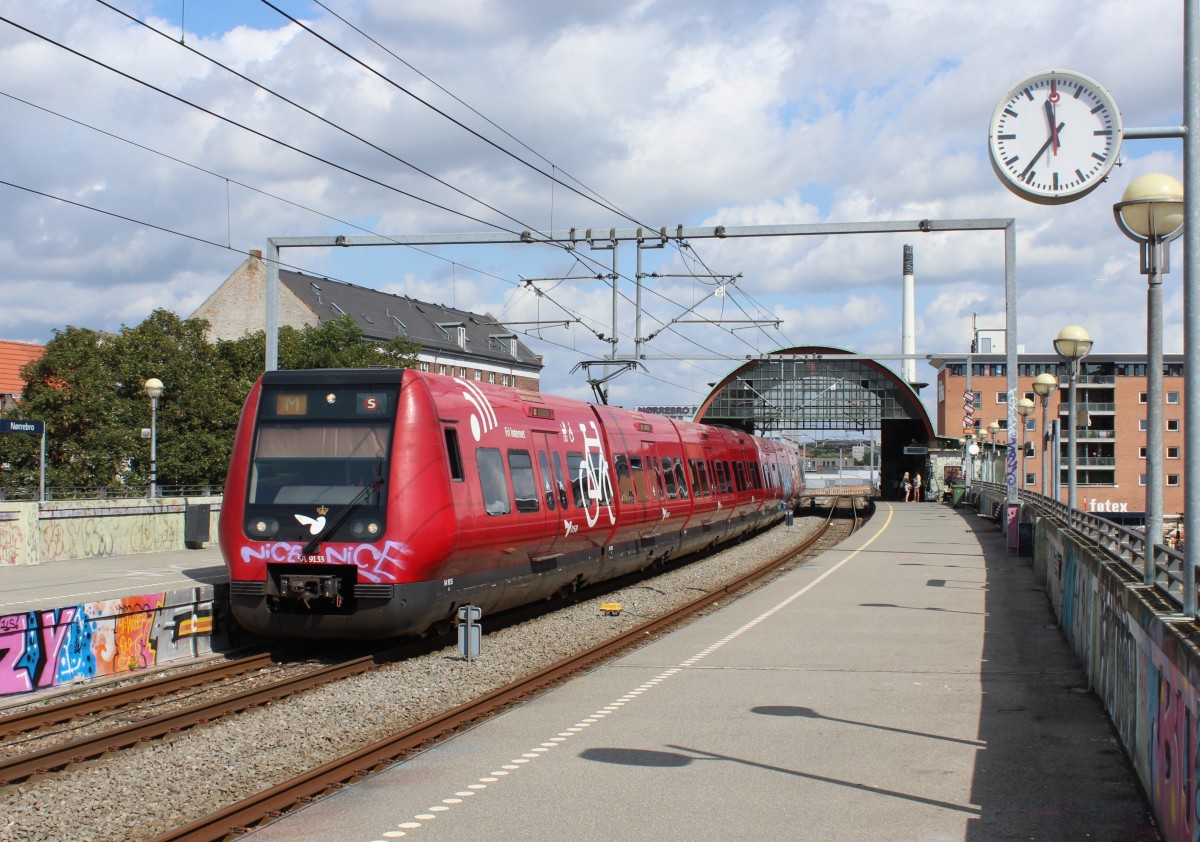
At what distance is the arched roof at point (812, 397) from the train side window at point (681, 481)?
49.4m

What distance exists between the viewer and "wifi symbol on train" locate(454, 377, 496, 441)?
14.6 metres

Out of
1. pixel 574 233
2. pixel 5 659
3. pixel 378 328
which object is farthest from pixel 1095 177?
pixel 378 328

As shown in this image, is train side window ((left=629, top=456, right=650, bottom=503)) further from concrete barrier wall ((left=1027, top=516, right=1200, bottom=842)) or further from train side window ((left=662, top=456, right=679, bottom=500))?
concrete barrier wall ((left=1027, top=516, right=1200, bottom=842))

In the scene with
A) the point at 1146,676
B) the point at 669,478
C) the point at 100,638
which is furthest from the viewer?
the point at 669,478

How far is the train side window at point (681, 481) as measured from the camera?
25469 millimetres

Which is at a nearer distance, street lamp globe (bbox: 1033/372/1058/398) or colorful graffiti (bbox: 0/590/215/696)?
colorful graffiti (bbox: 0/590/215/696)

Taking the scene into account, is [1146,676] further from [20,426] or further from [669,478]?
[20,426]

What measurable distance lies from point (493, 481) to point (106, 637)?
467cm

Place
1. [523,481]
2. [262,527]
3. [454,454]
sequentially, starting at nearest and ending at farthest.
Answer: [262,527], [454,454], [523,481]

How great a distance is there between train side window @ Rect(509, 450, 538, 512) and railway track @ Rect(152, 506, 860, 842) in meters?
2.09

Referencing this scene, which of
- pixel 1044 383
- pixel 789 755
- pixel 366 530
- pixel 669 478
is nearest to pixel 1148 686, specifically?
pixel 789 755

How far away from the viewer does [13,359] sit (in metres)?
61.7

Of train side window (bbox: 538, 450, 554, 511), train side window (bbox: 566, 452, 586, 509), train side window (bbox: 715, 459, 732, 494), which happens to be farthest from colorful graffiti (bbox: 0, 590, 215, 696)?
train side window (bbox: 715, 459, 732, 494)

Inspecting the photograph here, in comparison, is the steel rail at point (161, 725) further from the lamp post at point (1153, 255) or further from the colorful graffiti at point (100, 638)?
the lamp post at point (1153, 255)
